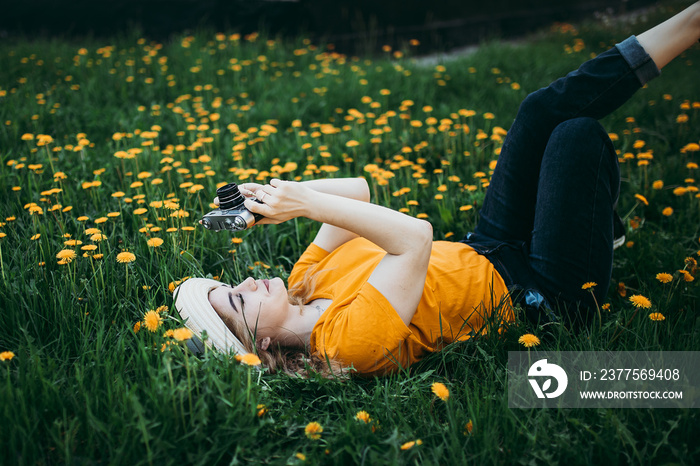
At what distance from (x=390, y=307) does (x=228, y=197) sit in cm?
65

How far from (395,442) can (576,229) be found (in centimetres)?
102

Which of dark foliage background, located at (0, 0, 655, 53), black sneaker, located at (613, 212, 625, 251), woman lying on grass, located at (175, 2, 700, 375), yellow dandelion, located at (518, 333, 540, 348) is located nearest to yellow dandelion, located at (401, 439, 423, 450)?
woman lying on grass, located at (175, 2, 700, 375)

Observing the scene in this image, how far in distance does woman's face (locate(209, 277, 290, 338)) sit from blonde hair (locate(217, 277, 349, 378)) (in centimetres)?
3

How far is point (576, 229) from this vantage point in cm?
184

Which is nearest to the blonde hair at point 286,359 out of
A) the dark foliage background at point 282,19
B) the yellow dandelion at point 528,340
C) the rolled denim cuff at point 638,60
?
the yellow dandelion at point 528,340

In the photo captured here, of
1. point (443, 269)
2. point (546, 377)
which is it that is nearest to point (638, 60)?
point (443, 269)

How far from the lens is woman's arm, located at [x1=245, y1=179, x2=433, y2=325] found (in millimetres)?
1669

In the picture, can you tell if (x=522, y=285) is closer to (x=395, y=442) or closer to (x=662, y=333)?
(x=662, y=333)

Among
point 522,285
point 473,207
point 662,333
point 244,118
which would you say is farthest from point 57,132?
point 662,333

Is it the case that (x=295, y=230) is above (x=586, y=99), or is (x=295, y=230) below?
below

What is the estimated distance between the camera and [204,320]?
1709 mm

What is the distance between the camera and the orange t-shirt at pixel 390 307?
1.66 meters

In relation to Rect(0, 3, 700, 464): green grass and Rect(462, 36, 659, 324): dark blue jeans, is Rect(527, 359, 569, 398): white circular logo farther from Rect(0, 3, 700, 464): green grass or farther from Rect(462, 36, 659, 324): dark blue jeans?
Rect(462, 36, 659, 324): dark blue jeans

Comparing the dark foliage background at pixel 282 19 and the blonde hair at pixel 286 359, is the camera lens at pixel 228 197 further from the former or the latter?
the dark foliage background at pixel 282 19
